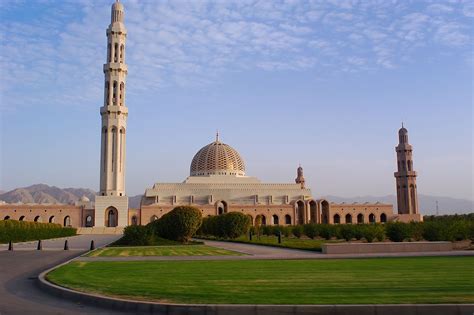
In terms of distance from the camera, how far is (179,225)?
24.0 meters

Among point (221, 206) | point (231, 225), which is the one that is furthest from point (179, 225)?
point (221, 206)

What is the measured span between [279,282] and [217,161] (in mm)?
52429

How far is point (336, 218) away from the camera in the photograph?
56.2 metres

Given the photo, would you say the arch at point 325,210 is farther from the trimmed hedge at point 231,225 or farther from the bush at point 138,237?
the bush at point 138,237

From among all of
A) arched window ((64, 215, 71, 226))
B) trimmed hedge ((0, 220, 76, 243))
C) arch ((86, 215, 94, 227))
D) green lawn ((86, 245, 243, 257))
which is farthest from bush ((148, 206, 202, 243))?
arched window ((64, 215, 71, 226))

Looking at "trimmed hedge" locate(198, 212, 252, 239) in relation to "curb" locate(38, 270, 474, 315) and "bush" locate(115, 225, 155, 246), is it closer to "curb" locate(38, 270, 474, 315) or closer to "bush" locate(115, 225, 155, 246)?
"bush" locate(115, 225, 155, 246)

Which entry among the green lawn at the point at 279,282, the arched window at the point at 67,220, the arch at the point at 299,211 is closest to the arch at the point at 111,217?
the arched window at the point at 67,220

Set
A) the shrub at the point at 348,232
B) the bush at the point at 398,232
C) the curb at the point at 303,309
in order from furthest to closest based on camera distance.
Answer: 1. the shrub at the point at 348,232
2. the bush at the point at 398,232
3. the curb at the point at 303,309

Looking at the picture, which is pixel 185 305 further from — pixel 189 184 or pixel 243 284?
pixel 189 184

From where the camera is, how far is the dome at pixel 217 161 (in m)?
60.3

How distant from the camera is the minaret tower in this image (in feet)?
157

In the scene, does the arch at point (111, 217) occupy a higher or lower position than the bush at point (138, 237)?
higher

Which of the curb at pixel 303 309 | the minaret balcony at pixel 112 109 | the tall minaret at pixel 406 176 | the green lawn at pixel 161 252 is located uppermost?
the minaret balcony at pixel 112 109

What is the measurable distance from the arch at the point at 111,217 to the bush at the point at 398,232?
110ft
